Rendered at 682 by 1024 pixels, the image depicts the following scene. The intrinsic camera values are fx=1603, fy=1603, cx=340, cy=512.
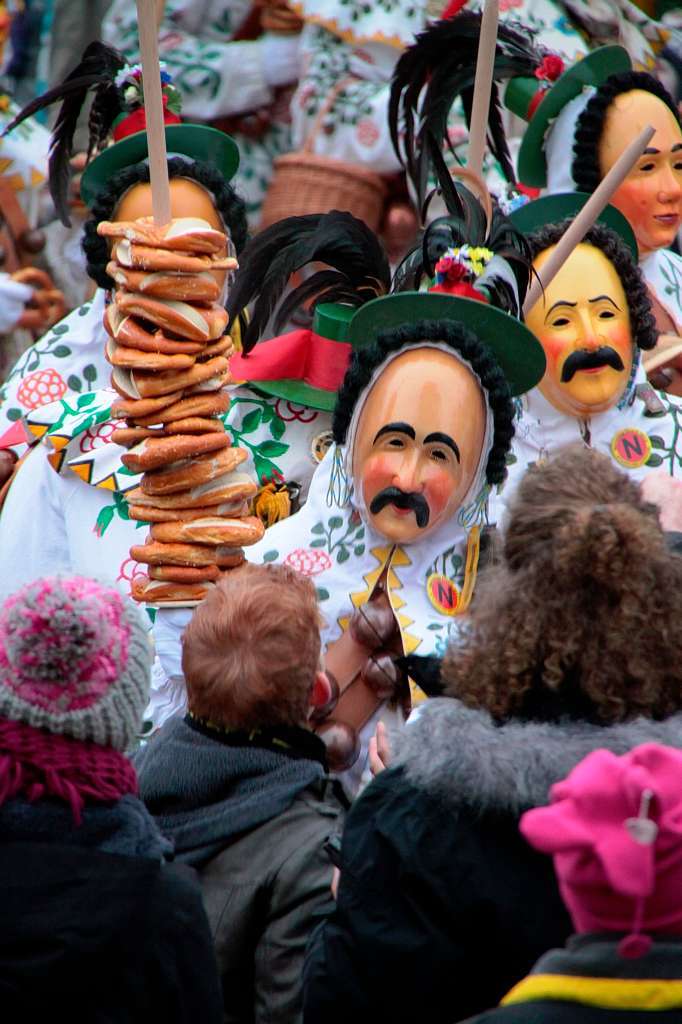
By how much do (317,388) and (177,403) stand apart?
2.91 feet

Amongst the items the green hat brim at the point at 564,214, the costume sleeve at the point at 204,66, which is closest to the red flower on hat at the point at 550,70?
the green hat brim at the point at 564,214

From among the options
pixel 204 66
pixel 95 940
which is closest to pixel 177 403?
pixel 95 940

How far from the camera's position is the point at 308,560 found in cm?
299

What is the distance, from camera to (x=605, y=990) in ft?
4.98

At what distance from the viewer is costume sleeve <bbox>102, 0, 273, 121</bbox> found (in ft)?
20.0

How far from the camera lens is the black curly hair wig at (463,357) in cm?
288

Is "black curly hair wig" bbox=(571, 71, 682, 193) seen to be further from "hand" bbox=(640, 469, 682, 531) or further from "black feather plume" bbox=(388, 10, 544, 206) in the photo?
"hand" bbox=(640, 469, 682, 531)

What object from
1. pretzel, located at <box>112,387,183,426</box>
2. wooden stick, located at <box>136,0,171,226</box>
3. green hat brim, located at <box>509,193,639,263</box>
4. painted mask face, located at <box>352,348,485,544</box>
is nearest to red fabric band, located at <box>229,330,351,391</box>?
green hat brim, located at <box>509,193,639,263</box>

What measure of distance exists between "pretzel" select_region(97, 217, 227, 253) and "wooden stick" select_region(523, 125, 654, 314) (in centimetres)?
63

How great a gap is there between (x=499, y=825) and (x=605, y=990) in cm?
28

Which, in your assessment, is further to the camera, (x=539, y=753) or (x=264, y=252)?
(x=264, y=252)

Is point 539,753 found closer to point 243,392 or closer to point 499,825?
point 499,825

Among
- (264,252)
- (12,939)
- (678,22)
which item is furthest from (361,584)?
(678,22)

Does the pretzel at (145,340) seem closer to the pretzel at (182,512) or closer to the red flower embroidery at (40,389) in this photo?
the pretzel at (182,512)
